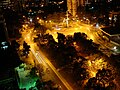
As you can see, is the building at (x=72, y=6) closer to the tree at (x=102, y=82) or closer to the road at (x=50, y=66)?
the road at (x=50, y=66)

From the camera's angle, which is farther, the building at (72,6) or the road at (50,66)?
the building at (72,6)

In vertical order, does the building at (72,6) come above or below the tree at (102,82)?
above

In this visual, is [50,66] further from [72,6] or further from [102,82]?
[72,6]

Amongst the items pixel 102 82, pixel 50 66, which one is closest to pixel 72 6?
pixel 50 66

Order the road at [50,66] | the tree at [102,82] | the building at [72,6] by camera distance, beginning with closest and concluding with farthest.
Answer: the tree at [102,82] → the road at [50,66] → the building at [72,6]

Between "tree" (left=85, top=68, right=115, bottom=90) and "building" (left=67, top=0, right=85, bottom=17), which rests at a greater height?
"building" (left=67, top=0, right=85, bottom=17)

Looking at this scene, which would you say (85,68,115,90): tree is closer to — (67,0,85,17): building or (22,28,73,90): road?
(22,28,73,90): road

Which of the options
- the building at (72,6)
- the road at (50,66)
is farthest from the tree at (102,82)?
the building at (72,6)

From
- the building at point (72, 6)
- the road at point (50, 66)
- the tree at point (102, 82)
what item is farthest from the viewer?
the building at point (72, 6)

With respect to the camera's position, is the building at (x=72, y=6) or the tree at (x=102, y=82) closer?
the tree at (x=102, y=82)

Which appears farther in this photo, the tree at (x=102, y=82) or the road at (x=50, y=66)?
the road at (x=50, y=66)

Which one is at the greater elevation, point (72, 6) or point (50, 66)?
point (72, 6)

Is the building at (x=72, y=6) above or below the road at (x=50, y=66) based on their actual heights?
above

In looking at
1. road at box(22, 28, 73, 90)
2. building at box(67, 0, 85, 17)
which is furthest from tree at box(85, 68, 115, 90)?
Result: building at box(67, 0, 85, 17)
